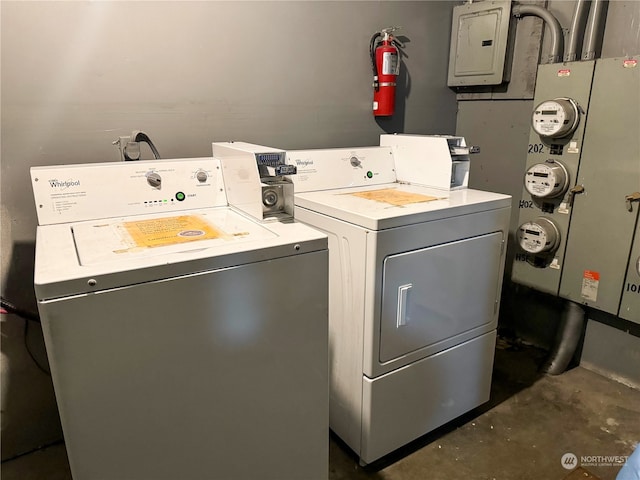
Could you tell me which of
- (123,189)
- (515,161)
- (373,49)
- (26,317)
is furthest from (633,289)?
(26,317)

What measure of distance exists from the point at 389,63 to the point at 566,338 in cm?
171

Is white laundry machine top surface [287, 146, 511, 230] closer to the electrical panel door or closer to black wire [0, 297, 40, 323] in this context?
the electrical panel door

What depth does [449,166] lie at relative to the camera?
196 cm

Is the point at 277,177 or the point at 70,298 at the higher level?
the point at 277,177

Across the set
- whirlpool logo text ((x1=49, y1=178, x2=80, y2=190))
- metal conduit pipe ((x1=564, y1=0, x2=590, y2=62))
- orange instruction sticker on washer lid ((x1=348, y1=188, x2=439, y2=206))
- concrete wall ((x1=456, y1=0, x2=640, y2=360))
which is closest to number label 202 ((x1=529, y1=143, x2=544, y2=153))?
concrete wall ((x1=456, y1=0, x2=640, y2=360))

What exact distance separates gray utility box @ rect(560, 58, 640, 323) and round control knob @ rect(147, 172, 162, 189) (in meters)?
1.85

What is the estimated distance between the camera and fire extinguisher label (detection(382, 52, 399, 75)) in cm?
226

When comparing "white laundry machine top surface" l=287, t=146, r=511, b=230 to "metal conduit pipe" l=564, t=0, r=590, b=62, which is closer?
"white laundry machine top surface" l=287, t=146, r=511, b=230

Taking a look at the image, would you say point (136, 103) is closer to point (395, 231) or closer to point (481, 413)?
point (395, 231)

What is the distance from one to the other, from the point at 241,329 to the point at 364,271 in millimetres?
545

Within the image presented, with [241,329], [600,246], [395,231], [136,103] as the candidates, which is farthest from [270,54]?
[600,246]

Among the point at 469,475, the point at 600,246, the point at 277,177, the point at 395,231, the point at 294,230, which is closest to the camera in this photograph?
the point at 294,230

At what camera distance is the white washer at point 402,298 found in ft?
5.19

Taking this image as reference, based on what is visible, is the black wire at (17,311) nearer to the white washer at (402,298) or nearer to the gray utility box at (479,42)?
the white washer at (402,298)
